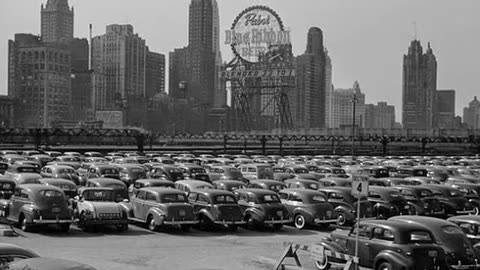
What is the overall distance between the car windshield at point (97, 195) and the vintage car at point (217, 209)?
3.15m

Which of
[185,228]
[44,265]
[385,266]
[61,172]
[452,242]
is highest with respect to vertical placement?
[44,265]

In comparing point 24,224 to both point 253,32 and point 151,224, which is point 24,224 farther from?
point 253,32

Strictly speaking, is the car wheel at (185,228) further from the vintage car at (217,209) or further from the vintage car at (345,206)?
the vintage car at (345,206)

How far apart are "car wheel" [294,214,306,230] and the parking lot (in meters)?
0.66

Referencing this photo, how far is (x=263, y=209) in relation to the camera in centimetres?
2602

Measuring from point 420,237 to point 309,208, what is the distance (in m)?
10.1

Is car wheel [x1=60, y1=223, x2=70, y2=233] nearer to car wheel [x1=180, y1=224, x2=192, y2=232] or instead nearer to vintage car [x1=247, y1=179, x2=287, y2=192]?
car wheel [x1=180, y1=224, x2=192, y2=232]

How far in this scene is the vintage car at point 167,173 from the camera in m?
37.3

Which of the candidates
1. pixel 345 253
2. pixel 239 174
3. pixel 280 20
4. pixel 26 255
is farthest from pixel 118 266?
pixel 280 20

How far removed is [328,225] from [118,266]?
11.7 metres

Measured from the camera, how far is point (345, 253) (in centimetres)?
1808

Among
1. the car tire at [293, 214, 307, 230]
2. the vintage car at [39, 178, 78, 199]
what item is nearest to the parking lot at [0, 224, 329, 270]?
the car tire at [293, 214, 307, 230]

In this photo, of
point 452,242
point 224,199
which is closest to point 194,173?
point 224,199

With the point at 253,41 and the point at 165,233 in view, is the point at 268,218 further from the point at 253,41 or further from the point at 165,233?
the point at 253,41
